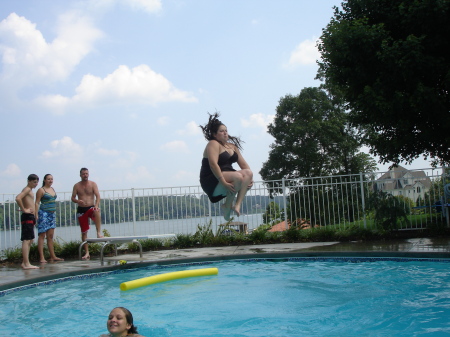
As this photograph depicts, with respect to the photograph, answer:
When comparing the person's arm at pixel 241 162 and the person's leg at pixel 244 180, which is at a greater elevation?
the person's arm at pixel 241 162

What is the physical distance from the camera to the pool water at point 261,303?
4.94 m

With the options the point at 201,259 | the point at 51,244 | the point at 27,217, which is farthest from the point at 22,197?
the point at 201,259

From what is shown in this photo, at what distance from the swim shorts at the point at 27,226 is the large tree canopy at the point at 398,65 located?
26.3 ft

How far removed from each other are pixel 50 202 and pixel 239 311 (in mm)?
5789

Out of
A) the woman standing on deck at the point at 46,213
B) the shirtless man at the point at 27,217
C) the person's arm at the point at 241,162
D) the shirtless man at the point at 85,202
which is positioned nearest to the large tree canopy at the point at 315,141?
the shirtless man at the point at 85,202

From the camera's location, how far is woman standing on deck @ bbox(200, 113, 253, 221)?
478 centimetres

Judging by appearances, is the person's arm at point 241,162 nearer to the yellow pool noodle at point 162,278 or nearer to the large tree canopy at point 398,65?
the yellow pool noodle at point 162,278

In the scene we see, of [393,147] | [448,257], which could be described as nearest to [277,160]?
[393,147]

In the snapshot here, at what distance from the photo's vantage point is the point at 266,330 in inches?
191

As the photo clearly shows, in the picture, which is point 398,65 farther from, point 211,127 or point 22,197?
point 22,197

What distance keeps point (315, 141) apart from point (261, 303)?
25.7 metres

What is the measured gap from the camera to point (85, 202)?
10086 mm

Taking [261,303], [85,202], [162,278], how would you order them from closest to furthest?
[261,303], [162,278], [85,202]

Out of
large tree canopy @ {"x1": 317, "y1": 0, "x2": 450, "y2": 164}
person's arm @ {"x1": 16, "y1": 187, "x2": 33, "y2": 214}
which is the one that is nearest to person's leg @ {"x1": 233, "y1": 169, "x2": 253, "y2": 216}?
person's arm @ {"x1": 16, "y1": 187, "x2": 33, "y2": 214}
